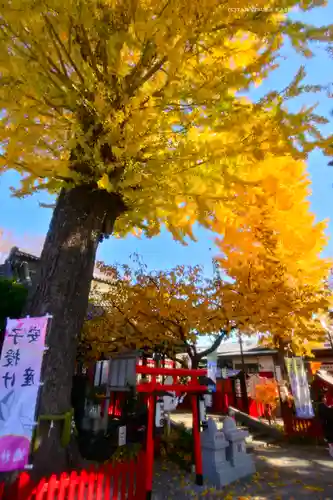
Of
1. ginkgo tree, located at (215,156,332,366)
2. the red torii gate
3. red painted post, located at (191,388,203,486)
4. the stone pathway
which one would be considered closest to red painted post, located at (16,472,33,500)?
the red torii gate

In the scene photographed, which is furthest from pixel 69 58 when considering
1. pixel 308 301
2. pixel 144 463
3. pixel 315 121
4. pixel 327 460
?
pixel 327 460

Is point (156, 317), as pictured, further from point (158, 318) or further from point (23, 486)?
point (23, 486)

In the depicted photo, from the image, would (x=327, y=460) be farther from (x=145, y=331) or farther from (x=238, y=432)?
(x=145, y=331)

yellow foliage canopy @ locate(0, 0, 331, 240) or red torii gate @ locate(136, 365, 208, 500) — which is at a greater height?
yellow foliage canopy @ locate(0, 0, 331, 240)

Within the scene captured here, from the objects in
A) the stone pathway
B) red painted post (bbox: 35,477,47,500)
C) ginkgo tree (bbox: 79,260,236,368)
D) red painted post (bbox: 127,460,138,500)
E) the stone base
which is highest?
ginkgo tree (bbox: 79,260,236,368)

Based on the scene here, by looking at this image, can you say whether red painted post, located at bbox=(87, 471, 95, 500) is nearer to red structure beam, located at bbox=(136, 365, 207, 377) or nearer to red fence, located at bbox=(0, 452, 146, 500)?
red fence, located at bbox=(0, 452, 146, 500)

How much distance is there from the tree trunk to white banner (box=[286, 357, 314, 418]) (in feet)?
29.3

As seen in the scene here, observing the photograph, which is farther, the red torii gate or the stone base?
the stone base

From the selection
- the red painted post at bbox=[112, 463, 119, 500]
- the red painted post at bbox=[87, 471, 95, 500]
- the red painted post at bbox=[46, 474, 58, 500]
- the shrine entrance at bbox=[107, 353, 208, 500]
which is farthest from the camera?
the shrine entrance at bbox=[107, 353, 208, 500]

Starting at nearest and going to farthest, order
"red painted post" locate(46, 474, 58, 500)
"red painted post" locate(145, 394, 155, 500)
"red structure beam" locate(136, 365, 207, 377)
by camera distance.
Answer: "red painted post" locate(46, 474, 58, 500) → "red painted post" locate(145, 394, 155, 500) → "red structure beam" locate(136, 365, 207, 377)

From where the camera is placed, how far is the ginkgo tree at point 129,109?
132 inches

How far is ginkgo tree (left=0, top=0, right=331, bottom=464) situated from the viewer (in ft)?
11.0

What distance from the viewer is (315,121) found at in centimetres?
349

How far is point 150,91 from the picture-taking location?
3930 mm
